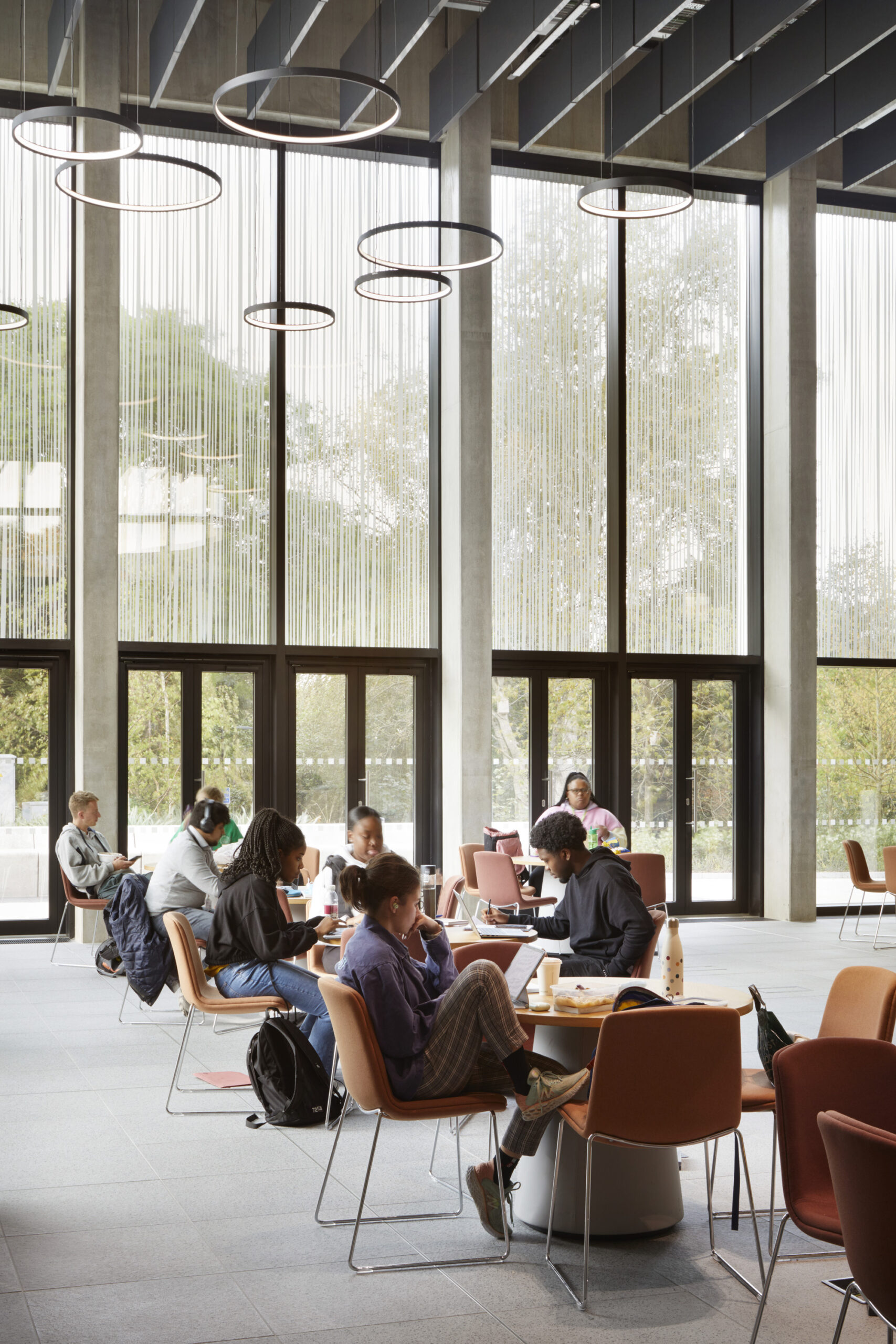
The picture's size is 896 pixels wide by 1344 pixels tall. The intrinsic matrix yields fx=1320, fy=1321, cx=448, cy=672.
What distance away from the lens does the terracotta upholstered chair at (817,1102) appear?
333cm

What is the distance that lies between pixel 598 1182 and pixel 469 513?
818 centimetres

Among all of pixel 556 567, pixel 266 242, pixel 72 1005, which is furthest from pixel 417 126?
pixel 72 1005

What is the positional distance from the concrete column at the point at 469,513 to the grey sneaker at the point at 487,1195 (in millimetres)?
7429

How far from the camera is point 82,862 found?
31.4 ft

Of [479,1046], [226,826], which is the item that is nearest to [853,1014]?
[479,1046]

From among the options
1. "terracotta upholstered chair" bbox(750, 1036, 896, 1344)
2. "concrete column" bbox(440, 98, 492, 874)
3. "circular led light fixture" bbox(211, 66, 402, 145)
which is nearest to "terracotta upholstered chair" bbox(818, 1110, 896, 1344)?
"terracotta upholstered chair" bbox(750, 1036, 896, 1344)

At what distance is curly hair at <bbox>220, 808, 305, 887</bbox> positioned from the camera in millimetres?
5840

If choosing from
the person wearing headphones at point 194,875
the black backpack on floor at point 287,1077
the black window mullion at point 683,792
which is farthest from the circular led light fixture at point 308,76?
the black window mullion at point 683,792

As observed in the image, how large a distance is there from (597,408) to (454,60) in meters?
3.36

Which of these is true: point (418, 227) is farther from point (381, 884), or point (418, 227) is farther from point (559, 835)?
point (381, 884)

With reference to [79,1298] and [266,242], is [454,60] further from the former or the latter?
[79,1298]

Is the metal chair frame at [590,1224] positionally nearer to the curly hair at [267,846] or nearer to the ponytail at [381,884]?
the ponytail at [381,884]

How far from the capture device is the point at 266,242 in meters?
12.0

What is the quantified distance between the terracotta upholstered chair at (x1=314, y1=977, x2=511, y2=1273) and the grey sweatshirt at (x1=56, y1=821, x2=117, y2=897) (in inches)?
223
